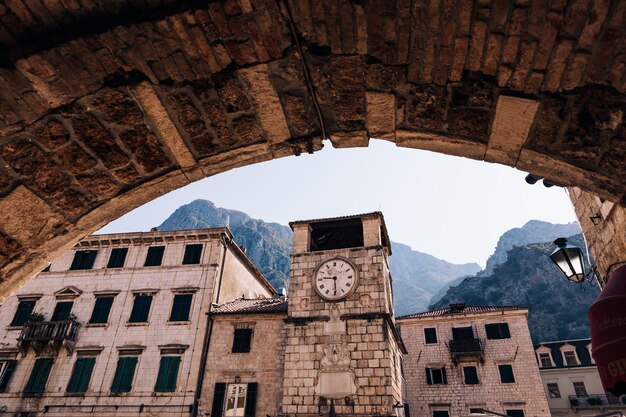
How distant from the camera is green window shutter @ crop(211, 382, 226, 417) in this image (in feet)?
55.5

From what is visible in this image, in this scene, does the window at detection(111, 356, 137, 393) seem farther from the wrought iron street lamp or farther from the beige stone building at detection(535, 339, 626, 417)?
the beige stone building at detection(535, 339, 626, 417)

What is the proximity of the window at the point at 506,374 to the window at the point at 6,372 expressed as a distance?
28.2 meters

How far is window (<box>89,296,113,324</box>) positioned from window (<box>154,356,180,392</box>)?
172 inches

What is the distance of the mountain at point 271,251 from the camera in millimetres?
101500

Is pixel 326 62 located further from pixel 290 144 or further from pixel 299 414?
pixel 299 414

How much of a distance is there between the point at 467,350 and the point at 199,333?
693 inches

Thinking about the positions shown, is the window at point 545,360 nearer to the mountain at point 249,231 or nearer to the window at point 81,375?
the window at point 81,375

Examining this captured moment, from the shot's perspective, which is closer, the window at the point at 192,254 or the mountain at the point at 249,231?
the window at the point at 192,254

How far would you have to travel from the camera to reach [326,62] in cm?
258

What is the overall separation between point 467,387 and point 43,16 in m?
28.6

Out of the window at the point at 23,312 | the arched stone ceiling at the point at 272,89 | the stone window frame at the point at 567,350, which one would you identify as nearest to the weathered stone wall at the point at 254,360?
the window at the point at 23,312

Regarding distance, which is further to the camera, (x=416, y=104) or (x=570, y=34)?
(x=416, y=104)

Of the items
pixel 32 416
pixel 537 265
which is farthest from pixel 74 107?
pixel 537 265

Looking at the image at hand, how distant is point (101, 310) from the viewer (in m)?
20.2
